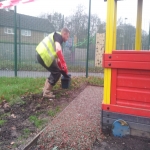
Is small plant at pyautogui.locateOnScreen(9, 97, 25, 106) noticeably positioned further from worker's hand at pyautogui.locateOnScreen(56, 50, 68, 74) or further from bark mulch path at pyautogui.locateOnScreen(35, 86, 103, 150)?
worker's hand at pyautogui.locateOnScreen(56, 50, 68, 74)

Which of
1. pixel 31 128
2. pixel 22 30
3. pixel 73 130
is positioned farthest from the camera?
pixel 22 30

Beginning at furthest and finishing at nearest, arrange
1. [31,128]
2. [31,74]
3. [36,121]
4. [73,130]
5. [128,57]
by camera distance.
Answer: [31,74] → [36,121] → [31,128] → [73,130] → [128,57]

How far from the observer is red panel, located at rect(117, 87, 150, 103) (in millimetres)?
2574

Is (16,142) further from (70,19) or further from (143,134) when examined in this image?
(70,19)

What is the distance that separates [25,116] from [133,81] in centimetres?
209

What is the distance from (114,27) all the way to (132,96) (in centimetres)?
98

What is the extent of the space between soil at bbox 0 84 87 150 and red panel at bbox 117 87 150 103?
133 cm

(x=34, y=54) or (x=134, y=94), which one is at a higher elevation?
(x=34, y=54)

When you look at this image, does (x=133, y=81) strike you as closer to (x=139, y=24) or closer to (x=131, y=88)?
(x=131, y=88)

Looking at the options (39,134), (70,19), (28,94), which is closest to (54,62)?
(28,94)

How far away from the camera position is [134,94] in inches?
104

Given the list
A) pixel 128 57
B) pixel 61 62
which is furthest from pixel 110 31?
pixel 61 62

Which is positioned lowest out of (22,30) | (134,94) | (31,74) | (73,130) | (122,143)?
(122,143)

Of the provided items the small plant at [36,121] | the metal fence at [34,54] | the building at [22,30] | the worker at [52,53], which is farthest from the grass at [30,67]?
the small plant at [36,121]
